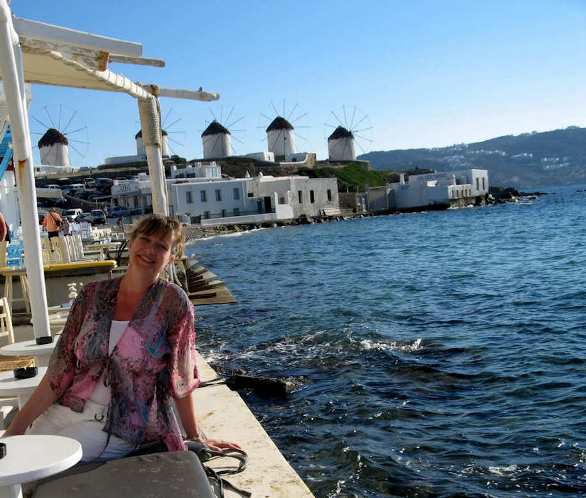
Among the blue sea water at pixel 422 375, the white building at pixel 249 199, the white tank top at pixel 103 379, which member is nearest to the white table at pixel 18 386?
the white tank top at pixel 103 379

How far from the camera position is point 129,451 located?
3.10 metres

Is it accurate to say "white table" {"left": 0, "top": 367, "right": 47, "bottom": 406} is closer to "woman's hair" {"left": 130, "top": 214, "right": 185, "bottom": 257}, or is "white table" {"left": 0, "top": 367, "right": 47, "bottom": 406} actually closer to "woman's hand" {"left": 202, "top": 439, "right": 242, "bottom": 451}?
"woman's hand" {"left": 202, "top": 439, "right": 242, "bottom": 451}

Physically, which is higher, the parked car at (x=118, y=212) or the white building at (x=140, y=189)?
the white building at (x=140, y=189)

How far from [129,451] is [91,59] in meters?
3.71

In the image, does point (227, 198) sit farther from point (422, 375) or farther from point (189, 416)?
point (189, 416)

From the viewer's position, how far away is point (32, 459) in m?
2.45

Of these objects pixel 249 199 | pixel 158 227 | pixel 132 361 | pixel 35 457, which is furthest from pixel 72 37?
pixel 249 199

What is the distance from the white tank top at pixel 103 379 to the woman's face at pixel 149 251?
27 centimetres

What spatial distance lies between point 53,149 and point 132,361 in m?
99.4

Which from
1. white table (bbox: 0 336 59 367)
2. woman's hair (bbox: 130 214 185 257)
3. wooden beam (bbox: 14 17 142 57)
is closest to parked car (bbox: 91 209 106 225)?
wooden beam (bbox: 14 17 142 57)

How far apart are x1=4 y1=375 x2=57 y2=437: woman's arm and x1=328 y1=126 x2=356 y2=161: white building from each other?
12002cm

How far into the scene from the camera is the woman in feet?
10.1

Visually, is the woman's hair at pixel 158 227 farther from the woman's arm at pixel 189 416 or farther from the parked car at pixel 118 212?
the parked car at pixel 118 212

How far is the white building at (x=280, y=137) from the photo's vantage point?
118 meters
